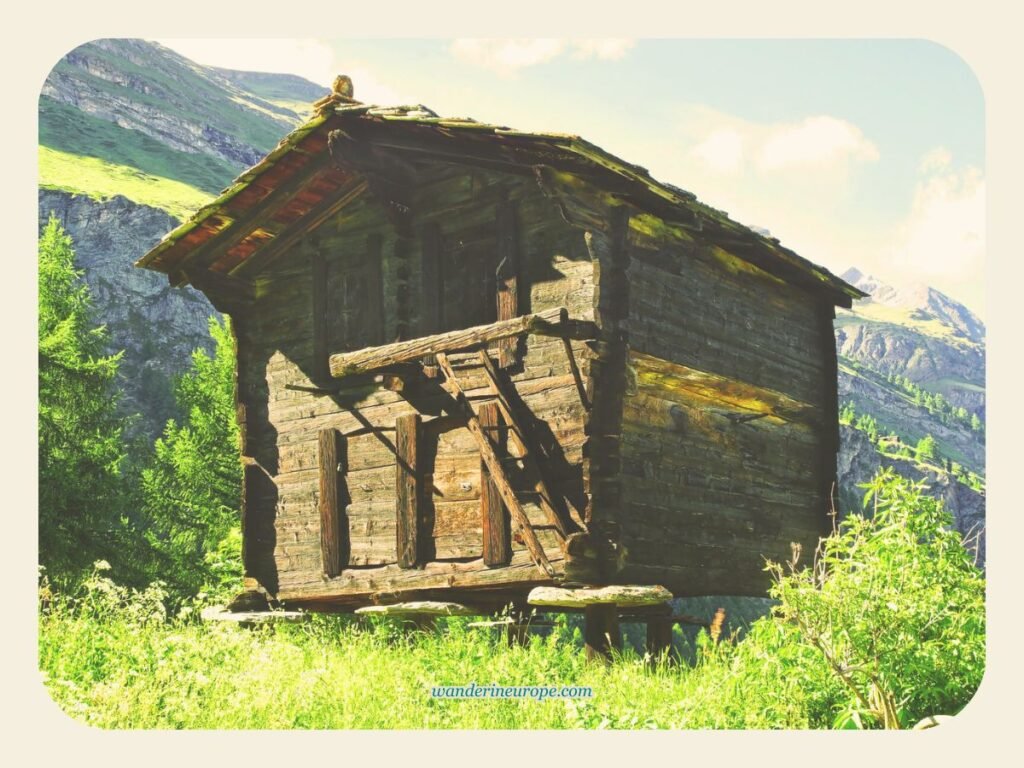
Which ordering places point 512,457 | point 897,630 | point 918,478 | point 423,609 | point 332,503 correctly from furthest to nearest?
point 918,478
point 332,503
point 423,609
point 512,457
point 897,630

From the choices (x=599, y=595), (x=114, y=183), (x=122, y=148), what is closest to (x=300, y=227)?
(x=599, y=595)

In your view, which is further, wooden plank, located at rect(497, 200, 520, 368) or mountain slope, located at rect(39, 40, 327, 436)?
A: mountain slope, located at rect(39, 40, 327, 436)

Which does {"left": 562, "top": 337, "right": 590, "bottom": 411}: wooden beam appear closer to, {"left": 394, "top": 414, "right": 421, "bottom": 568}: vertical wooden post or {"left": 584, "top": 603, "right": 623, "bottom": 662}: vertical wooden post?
{"left": 584, "top": 603, "right": 623, "bottom": 662}: vertical wooden post

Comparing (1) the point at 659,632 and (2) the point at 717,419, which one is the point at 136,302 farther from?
(2) the point at 717,419

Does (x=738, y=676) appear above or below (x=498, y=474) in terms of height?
below

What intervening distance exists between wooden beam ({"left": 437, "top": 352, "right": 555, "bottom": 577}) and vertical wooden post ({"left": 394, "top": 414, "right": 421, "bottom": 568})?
77 centimetres

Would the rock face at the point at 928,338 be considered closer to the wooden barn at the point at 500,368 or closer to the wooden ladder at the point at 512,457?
the wooden barn at the point at 500,368

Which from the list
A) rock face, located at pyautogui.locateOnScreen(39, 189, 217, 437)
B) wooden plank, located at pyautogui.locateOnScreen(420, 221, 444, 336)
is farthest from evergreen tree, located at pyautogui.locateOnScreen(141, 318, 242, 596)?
rock face, located at pyautogui.locateOnScreen(39, 189, 217, 437)

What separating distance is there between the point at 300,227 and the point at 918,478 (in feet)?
25.9

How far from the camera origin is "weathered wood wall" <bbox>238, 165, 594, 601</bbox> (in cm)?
1183

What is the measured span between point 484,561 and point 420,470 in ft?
4.28

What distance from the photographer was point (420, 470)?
12.8 metres

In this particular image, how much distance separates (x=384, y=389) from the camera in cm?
1330

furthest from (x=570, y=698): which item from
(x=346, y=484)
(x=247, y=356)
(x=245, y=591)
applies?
(x=247, y=356)
